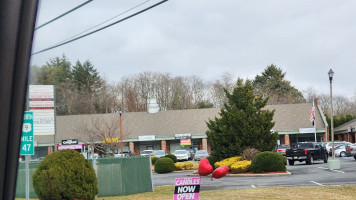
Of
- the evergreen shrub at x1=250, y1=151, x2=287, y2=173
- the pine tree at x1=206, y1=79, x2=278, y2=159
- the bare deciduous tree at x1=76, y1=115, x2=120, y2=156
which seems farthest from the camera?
the bare deciduous tree at x1=76, y1=115, x2=120, y2=156

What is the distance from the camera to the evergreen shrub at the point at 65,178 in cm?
1404

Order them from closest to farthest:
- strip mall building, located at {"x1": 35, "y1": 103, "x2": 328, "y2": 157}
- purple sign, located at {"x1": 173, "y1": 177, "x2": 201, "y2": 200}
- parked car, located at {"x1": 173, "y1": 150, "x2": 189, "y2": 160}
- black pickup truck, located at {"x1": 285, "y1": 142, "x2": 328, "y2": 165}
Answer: purple sign, located at {"x1": 173, "y1": 177, "x2": 201, "y2": 200}, black pickup truck, located at {"x1": 285, "y1": 142, "x2": 328, "y2": 165}, parked car, located at {"x1": 173, "y1": 150, "x2": 189, "y2": 160}, strip mall building, located at {"x1": 35, "y1": 103, "x2": 328, "y2": 157}

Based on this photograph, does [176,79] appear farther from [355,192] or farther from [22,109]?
[22,109]

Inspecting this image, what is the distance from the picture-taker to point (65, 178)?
14367 millimetres

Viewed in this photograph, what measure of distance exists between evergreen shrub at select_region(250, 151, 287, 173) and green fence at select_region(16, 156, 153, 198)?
8.94 metres

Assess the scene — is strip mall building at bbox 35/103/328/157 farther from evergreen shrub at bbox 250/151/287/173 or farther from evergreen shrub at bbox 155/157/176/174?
evergreen shrub at bbox 250/151/287/173

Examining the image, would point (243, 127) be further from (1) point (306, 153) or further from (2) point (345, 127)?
(2) point (345, 127)

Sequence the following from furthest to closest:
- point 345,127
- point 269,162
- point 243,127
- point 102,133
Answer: point 345,127 < point 102,133 < point 243,127 < point 269,162

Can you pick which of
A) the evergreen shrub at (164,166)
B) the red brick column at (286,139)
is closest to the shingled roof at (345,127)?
the red brick column at (286,139)

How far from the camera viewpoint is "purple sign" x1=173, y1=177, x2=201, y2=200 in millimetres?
9406

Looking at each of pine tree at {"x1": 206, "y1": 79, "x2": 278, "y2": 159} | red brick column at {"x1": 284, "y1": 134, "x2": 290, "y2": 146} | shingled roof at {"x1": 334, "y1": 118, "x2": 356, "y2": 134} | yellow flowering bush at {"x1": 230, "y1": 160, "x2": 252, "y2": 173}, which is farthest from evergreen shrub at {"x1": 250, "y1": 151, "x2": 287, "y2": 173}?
shingled roof at {"x1": 334, "y1": 118, "x2": 356, "y2": 134}

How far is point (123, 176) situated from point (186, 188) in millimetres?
9963

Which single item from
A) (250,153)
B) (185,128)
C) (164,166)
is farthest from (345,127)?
(250,153)

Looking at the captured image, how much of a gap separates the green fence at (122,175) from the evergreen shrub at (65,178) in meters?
3.45
